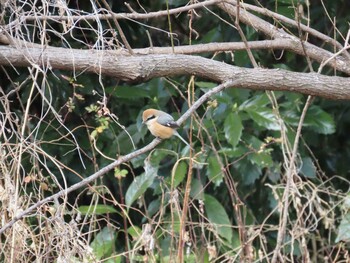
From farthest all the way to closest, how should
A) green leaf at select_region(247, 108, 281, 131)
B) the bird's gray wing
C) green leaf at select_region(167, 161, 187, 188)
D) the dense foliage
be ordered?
green leaf at select_region(247, 108, 281, 131) → green leaf at select_region(167, 161, 187, 188) → the dense foliage → the bird's gray wing

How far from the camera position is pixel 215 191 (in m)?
4.78

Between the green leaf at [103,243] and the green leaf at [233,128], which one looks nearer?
the green leaf at [103,243]

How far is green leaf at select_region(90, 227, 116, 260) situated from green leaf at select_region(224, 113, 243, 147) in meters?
0.72

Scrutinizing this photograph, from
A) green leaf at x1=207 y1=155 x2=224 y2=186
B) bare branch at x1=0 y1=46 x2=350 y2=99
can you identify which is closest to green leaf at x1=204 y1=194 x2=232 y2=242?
green leaf at x1=207 y1=155 x2=224 y2=186

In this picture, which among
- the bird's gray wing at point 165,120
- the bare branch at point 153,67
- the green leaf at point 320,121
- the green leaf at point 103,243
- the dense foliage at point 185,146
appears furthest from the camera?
the green leaf at point 320,121

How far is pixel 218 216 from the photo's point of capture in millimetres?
4266

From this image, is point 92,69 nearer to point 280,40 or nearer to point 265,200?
point 280,40

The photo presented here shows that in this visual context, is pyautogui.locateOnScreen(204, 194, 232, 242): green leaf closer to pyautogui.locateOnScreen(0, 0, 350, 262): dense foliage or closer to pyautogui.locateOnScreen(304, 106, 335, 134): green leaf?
pyautogui.locateOnScreen(0, 0, 350, 262): dense foliage

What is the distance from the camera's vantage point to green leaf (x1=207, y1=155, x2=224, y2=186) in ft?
13.6

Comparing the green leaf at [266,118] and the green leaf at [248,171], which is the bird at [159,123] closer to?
the green leaf at [266,118]

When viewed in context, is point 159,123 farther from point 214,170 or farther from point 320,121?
point 320,121

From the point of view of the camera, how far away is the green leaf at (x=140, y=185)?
4.05 meters

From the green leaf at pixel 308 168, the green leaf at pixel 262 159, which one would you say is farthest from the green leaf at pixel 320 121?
the green leaf at pixel 262 159

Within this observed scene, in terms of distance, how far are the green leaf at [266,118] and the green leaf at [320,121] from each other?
1.07 ft
